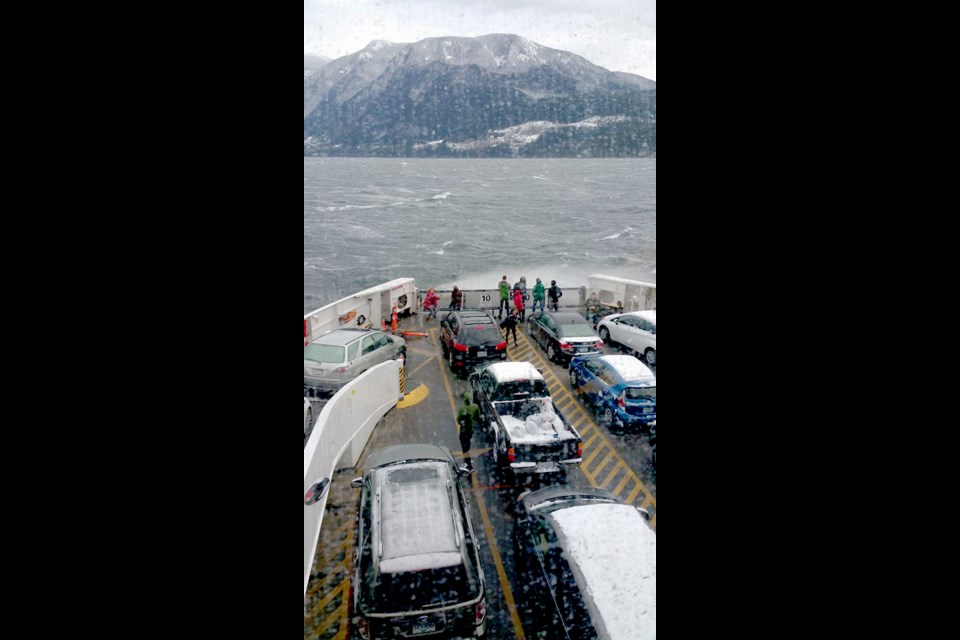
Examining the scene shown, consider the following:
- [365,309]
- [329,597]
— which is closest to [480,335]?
[365,309]

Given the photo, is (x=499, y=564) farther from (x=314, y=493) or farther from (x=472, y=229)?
(x=472, y=229)

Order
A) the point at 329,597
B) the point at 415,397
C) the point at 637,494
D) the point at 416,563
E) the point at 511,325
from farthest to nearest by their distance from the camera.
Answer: the point at 511,325
the point at 415,397
the point at 637,494
the point at 329,597
the point at 416,563

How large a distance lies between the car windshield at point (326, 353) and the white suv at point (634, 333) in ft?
15.7

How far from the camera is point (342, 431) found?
8.07 meters

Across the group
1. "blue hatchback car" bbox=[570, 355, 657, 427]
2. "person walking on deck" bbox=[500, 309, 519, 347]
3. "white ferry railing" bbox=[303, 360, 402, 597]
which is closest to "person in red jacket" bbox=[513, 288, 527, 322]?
"person walking on deck" bbox=[500, 309, 519, 347]

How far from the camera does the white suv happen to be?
1152 centimetres

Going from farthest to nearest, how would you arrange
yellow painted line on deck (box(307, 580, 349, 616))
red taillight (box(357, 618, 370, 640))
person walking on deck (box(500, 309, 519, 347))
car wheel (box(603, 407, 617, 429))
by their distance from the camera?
person walking on deck (box(500, 309, 519, 347)) → car wheel (box(603, 407, 617, 429)) → yellow painted line on deck (box(307, 580, 349, 616)) → red taillight (box(357, 618, 370, 640))

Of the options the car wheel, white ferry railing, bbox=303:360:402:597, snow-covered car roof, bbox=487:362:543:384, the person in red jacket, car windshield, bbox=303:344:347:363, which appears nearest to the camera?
white ferry railing, bbox=303:360:402:597

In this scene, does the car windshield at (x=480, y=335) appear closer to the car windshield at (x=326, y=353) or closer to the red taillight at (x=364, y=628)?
the car windshield at (x=326, y=353)

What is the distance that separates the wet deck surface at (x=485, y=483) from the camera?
217 inches

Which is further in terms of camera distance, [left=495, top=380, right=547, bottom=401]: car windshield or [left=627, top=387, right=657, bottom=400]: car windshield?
[left=627, top=387, right=657, bottom=400]: car windshield

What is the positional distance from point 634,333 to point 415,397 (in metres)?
4.03

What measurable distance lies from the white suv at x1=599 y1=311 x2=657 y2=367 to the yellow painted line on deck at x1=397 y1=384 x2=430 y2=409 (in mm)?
3369

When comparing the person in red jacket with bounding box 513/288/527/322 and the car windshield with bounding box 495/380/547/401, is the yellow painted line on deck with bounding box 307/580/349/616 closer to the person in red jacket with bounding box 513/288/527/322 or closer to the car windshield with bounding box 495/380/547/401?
the car windshield with bounding box 495/380/547/401
